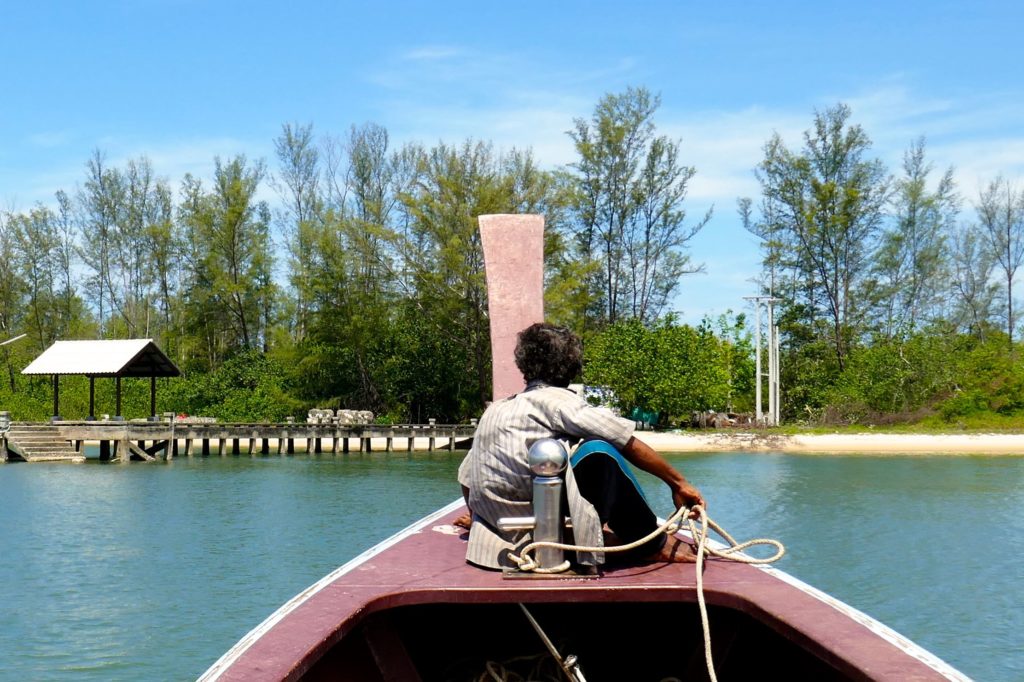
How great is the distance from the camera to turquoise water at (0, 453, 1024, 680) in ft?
31.9

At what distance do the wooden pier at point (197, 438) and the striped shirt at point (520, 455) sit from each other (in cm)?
3139

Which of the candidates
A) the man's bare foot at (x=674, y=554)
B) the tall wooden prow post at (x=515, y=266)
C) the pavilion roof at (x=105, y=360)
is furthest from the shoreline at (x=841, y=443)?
the man's bare foot at (x=674, y=554)

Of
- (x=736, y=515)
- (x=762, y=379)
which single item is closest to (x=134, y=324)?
(x=762, y=379)

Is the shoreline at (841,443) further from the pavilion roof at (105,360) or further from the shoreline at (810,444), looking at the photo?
the pavilion roof at (105,360)

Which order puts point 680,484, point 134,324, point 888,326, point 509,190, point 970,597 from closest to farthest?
point 680,484 < point 970,597 < point 509,190 < point 888,326 < point 134,324

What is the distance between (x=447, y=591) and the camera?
11.6ft

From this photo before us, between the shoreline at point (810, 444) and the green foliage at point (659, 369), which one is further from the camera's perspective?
the green foliage at point (659, 369)

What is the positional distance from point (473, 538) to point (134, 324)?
170ft

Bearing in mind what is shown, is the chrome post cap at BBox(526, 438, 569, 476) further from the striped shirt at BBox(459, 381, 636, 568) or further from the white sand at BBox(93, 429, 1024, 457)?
the white sand at BBox(93, 429, 1024, 457)

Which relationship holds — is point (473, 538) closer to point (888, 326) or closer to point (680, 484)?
point (680, 484)

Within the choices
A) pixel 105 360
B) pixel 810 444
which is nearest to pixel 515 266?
pixel 105 360

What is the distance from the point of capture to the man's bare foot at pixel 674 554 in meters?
4.03

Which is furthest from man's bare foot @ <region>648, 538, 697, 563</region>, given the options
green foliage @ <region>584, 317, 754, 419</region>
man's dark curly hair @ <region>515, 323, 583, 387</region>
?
green foliage @ <region>584, 317, 754, 419</region>

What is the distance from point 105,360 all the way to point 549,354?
32000 millimetres
